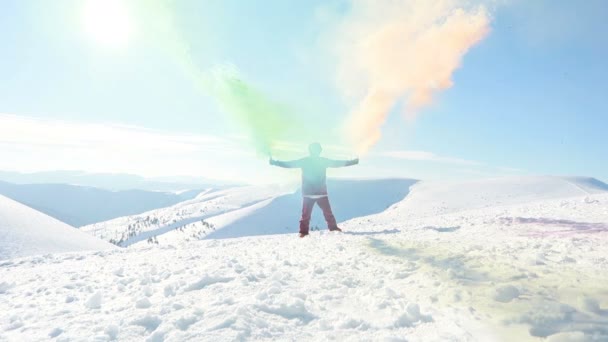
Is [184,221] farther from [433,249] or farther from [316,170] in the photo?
[433,249]

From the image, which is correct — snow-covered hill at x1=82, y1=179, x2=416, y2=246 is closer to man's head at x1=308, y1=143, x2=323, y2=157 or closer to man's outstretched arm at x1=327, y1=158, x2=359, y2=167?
man's head at x1=308, y1=143, x2=323, y2=157

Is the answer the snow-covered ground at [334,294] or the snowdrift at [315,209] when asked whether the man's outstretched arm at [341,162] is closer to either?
the snow-covered ground at [334,294]

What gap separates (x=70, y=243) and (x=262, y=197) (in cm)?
10631

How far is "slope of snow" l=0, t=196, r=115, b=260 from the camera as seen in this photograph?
906 cm

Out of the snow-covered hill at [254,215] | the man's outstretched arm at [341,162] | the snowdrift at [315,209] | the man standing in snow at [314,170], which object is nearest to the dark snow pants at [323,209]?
the man standing in snow at [314,170]

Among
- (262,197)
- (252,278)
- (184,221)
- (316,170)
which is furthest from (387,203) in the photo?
(252,278)

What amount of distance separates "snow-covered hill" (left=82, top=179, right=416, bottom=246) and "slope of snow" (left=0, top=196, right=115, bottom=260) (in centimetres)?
2509

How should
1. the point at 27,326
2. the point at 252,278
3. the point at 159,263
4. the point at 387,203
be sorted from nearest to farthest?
the point at 27,326 < the point at 252,278 < the point at 159,263 < the point at 387,203

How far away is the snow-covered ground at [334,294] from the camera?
3.46 m

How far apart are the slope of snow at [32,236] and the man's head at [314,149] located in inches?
291

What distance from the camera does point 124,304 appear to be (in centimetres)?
435

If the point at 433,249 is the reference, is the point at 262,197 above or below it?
below

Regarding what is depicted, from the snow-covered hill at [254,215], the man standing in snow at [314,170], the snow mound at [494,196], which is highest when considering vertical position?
the man standing in snow at [314,170]

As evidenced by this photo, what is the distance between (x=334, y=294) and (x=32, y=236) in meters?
9.71
